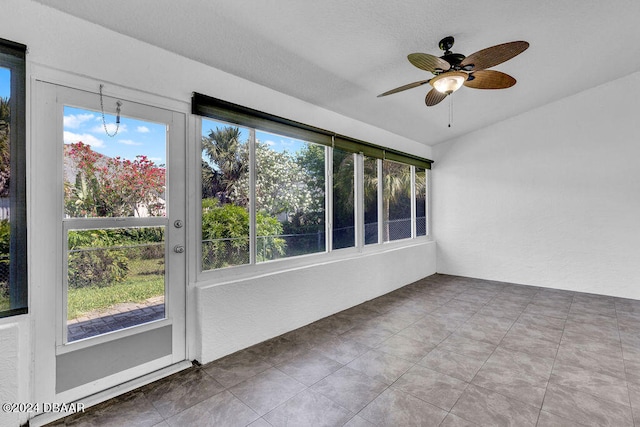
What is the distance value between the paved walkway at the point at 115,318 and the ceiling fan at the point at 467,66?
2531 millimetres

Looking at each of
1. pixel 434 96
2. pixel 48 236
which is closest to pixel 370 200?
pixel 434 96

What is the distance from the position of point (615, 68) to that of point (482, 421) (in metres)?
4.56

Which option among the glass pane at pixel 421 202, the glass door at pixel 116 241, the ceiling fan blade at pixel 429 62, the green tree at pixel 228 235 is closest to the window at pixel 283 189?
the green tree at pixel 228 235

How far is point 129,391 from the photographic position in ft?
6.64

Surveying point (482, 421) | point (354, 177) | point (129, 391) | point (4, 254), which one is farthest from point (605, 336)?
point (4, 254)

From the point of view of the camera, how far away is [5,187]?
1.66 meters

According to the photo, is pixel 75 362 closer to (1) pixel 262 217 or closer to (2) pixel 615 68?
(1) pixel 262 217

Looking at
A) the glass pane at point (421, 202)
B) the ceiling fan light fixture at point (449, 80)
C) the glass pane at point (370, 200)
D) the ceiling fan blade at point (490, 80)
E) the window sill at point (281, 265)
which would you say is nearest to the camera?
the ceiling fan light fixture at point (449, 80)

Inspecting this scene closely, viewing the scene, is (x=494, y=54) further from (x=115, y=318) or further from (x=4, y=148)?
(x=115, y=318)

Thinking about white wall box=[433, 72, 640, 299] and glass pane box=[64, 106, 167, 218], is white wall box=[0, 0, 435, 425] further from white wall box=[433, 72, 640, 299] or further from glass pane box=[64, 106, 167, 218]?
white wall box=[433, 72, 640, 299]

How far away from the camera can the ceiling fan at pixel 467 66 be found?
198 centimetres

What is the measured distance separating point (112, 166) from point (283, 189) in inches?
61.7

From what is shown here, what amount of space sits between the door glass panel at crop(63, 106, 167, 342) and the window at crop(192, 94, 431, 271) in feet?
1.26

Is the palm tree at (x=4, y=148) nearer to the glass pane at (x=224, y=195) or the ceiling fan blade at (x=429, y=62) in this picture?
the glass pane at (x=224, y=195)
